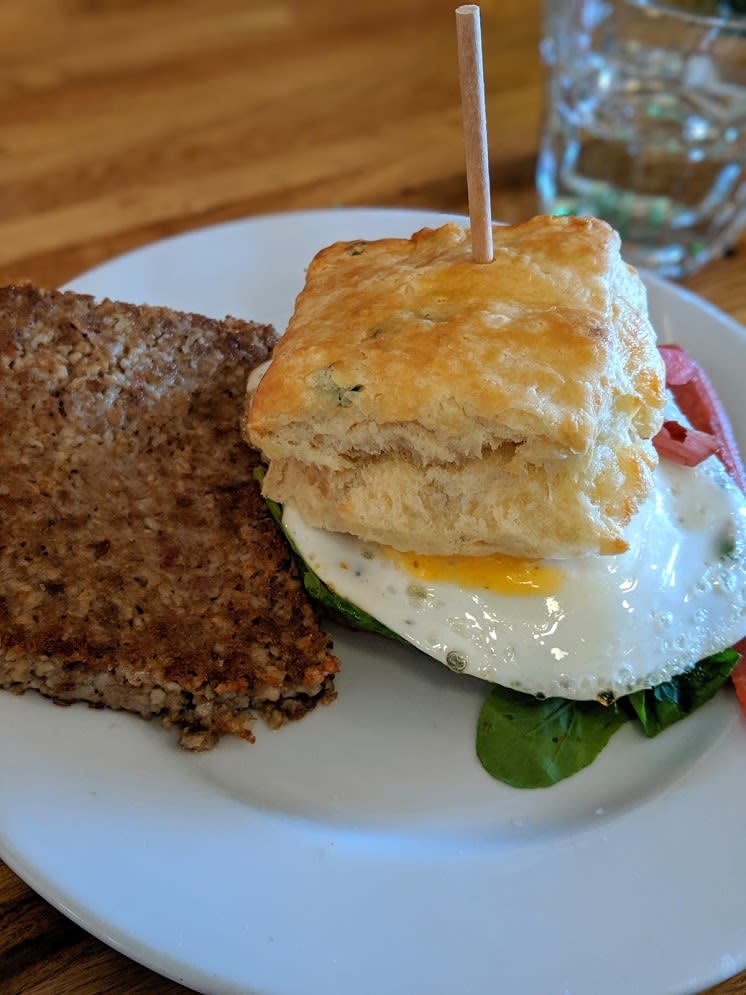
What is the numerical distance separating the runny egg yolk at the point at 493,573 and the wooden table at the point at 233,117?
7.19 feet

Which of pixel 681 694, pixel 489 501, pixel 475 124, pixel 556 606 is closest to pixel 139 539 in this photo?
pixel 489 501

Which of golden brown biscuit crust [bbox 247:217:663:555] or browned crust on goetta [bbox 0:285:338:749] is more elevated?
golden brown biscuit crust [bbox 247:217:663:555]

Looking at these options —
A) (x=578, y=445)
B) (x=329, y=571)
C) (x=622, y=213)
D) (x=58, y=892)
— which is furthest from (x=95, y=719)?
(x=622, y=213)

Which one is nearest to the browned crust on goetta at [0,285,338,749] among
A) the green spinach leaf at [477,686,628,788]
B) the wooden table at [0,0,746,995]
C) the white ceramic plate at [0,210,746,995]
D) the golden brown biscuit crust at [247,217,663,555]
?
the white ceramic plate at [0,210,746,995]

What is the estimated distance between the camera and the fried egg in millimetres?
2199

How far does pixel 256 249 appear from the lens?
11.4 ft

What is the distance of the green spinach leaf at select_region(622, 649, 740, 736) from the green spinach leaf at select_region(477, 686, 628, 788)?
0.06 m

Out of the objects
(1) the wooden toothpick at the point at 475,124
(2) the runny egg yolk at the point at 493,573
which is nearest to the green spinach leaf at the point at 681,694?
(2) the runny egg yolk at the point at 493,573

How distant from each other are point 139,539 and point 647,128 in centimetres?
357

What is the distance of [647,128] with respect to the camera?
4.44 metres

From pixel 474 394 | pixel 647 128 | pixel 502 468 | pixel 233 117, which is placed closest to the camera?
pixel 474 394

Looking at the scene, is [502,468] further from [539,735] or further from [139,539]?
[139,539]

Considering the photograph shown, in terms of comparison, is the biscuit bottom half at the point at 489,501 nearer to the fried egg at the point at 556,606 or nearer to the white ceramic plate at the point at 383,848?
the fried egg at the point at 556,606

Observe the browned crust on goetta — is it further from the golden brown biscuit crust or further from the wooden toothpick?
the wooden toothpick
